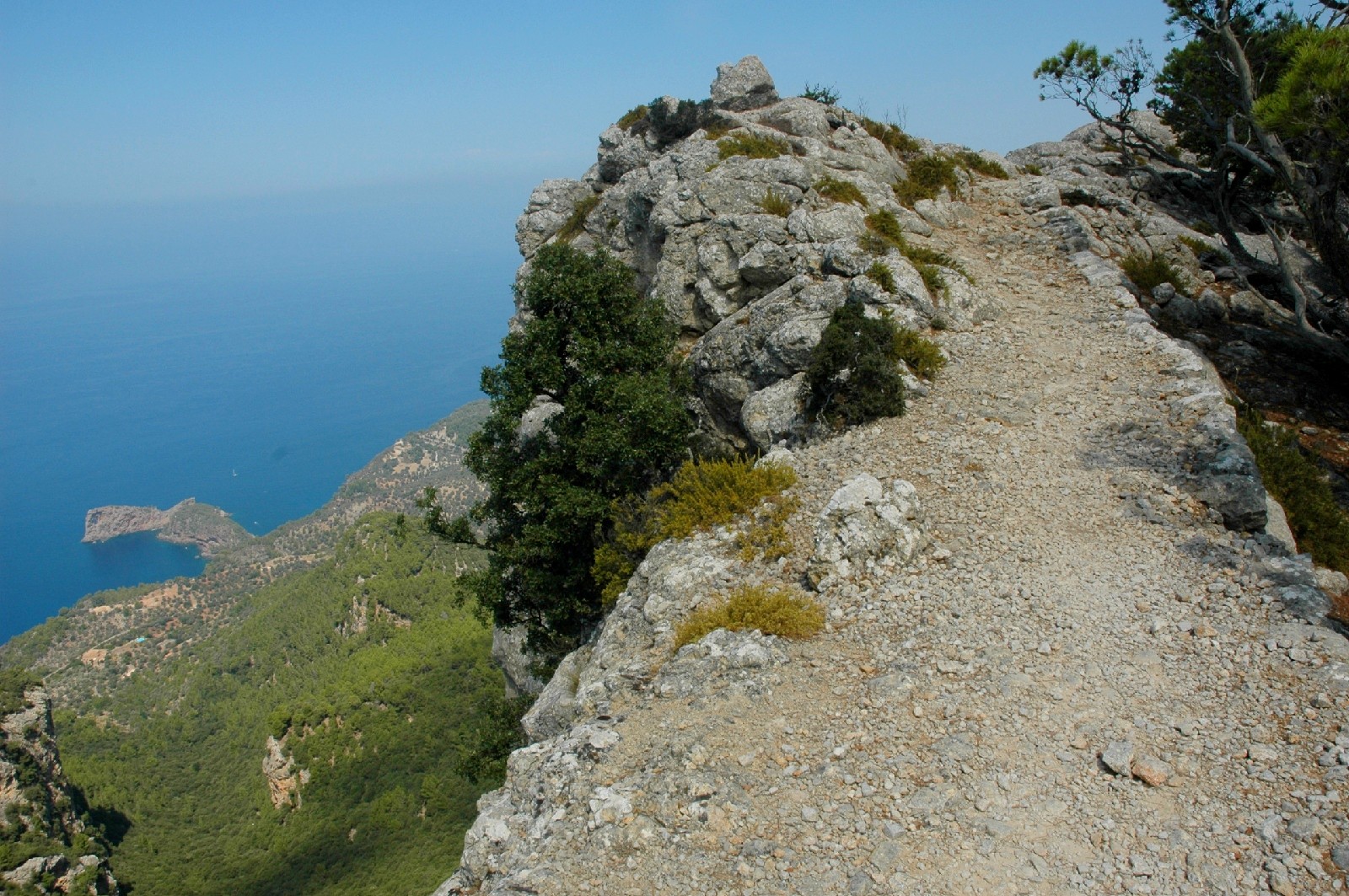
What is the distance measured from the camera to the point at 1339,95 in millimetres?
10180

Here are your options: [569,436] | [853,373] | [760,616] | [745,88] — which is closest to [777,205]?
[853,373]

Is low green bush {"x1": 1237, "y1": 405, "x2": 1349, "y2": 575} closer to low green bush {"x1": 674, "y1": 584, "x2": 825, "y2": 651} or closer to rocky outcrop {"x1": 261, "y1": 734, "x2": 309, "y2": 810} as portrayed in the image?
low green bush {"x1": 674, "y1": 584, "x2": 825, "y2": 651}

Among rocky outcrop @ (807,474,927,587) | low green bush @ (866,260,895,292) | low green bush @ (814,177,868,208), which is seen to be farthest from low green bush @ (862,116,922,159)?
rocky outcrop @ (807,474,927,587)

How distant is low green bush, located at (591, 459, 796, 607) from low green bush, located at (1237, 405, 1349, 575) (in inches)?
318

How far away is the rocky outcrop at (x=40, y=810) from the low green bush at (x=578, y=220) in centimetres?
4351

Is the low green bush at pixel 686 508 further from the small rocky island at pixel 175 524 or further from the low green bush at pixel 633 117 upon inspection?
the small rocky island at pixel 175 524

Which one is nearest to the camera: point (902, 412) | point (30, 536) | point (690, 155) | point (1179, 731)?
point (1179, 731)

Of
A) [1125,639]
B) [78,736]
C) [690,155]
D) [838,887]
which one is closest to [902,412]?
[1125,639]

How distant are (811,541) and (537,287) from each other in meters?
9.13

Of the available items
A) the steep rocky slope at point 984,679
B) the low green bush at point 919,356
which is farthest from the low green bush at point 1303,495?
the low green bush at point 919,356

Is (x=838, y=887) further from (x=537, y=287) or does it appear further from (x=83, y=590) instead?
(x=83, y=590)

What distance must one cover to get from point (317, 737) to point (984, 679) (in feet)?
159

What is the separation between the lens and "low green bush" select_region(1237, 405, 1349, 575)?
11.7 metres

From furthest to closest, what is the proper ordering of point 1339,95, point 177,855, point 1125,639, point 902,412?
point 177,855 < point 902,412 < point 1339,95 < point 1125,639
